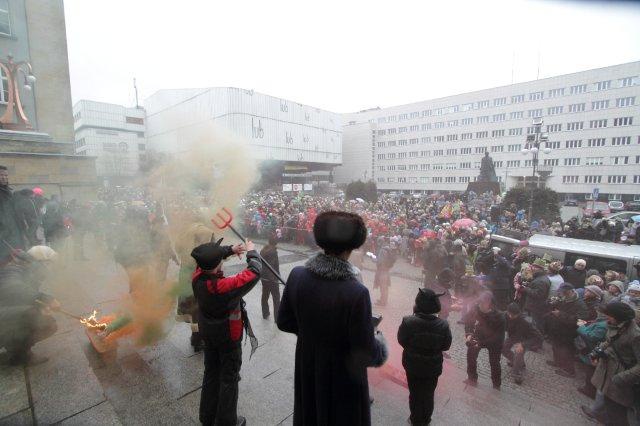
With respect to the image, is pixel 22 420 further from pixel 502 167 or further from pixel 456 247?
pixel 502 167

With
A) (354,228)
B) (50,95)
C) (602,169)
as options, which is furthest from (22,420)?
(602,169)

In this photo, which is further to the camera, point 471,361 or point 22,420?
point 471,361

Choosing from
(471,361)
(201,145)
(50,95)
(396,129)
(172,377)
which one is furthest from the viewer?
(396,129)

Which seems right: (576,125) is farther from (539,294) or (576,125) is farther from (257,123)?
(539,294)

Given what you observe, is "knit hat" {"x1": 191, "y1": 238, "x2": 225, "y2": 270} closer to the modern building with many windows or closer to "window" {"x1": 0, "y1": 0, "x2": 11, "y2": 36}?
"window" {"x1": 0, "y1": 0, "x2": 11, "y2": 36}

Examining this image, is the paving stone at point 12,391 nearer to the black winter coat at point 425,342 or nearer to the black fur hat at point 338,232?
the black fur hat at point 338,232

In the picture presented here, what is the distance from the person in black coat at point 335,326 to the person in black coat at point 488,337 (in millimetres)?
2767

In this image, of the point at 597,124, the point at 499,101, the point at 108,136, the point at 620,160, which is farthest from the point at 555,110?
the point at 108,136

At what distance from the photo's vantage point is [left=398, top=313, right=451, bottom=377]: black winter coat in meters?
2.91

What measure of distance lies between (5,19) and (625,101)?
2638 inches

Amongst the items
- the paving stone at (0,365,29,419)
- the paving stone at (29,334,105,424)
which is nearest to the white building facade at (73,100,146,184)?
the paving stone at (29,334,105,424)

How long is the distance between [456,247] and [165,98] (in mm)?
9257

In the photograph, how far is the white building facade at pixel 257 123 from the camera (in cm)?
855

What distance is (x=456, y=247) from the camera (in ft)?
24.6
